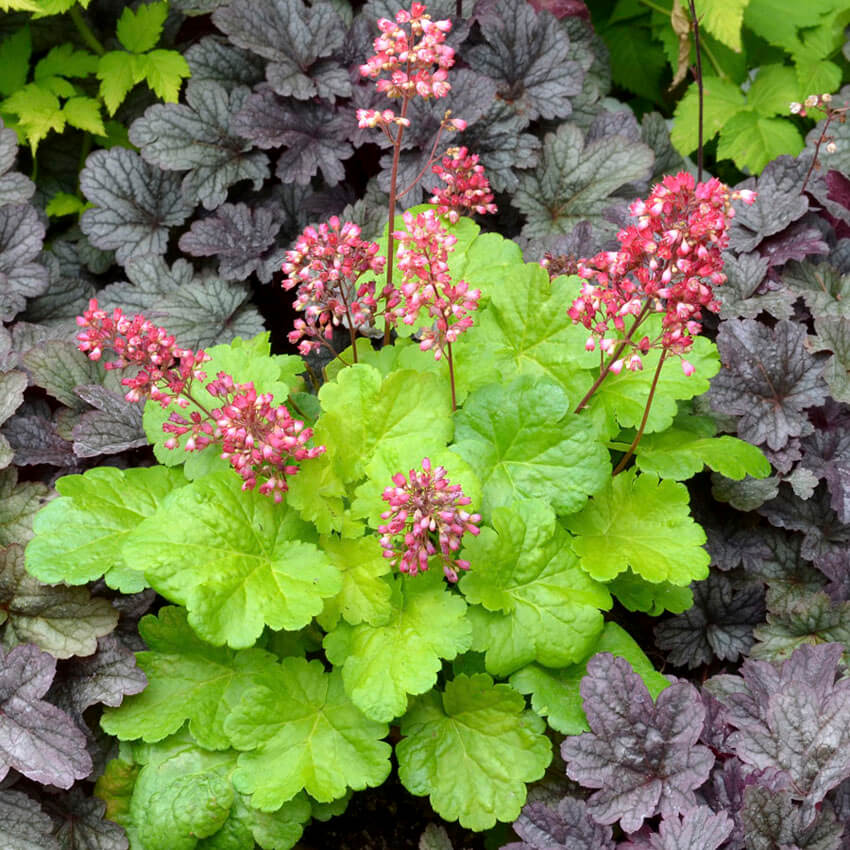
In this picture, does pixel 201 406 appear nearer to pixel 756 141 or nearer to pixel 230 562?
pixel 230 562

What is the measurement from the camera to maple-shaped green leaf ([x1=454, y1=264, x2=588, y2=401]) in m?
2.11

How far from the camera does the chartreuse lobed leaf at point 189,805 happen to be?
6.00 feet

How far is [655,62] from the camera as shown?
3.35m

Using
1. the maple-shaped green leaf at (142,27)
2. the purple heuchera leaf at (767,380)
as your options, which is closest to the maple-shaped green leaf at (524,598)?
the purple heuchera leaf at (767,380)

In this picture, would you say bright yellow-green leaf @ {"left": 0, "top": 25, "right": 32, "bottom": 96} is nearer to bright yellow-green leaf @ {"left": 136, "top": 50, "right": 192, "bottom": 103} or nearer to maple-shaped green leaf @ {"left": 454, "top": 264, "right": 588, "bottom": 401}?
bright yellow-green leaf @ {"left": 136, "top": 50, "right": 192, "bottom": 103}

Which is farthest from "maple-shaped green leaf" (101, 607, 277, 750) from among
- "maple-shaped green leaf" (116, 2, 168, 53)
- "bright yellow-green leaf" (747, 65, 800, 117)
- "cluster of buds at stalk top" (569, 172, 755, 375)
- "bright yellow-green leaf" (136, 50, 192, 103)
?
"bright yellow-green leaf" (747, 65, 800, 117)

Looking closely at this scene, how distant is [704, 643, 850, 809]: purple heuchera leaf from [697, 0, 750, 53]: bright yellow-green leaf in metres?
1.88

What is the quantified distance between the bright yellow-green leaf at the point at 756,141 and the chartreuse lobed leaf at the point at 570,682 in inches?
68.8

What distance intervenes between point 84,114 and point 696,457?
6.94ft

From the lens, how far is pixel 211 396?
2.06 m

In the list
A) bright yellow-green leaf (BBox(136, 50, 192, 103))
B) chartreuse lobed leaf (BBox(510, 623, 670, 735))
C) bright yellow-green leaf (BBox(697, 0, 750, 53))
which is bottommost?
chartreuse lobed leaf (BBox(510, 623, 670, 735))

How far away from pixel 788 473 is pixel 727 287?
1.81 ft

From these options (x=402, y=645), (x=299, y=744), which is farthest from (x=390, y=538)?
(x=299, y=744)

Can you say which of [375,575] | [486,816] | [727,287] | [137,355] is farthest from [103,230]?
[486,816]
